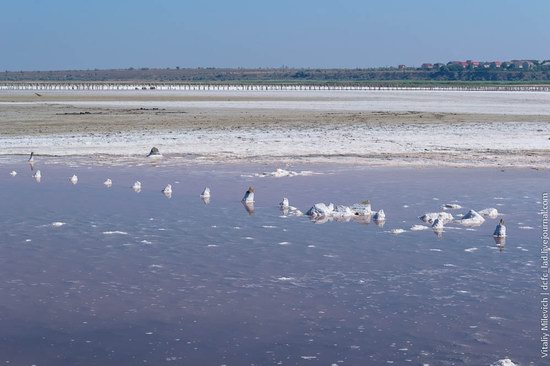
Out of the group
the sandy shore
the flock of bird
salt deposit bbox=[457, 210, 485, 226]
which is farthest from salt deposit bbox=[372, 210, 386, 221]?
the sandy shore

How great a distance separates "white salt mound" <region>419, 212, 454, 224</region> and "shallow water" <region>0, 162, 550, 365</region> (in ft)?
0.59

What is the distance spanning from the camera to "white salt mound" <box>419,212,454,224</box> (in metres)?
12.6

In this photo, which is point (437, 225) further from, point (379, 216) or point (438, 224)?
point (379, 216)

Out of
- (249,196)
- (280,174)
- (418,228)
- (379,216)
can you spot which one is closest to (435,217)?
(418,228)

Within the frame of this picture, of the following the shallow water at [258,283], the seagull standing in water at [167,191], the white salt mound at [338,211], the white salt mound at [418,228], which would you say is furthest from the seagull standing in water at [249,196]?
the white salt mound at [418,228]

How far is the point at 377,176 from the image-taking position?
17672 mm

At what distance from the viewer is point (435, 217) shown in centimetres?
1264

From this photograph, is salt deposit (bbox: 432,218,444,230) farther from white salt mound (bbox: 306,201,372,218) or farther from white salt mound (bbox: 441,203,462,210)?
white salt mound (bbox: 441,203,462,210)

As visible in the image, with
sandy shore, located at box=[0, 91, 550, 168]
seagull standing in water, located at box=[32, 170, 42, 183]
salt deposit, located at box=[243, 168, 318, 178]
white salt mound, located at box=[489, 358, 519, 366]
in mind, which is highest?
white salt mound, located at box=[489, 358, 519, 366]

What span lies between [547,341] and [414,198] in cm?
744

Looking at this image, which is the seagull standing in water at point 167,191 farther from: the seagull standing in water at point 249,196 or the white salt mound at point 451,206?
the white salt mound at point 451,206

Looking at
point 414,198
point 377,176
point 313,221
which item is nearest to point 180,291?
point 313,221

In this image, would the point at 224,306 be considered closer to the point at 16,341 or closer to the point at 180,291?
the point at 180,291

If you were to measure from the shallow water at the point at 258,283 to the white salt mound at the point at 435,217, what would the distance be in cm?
18
